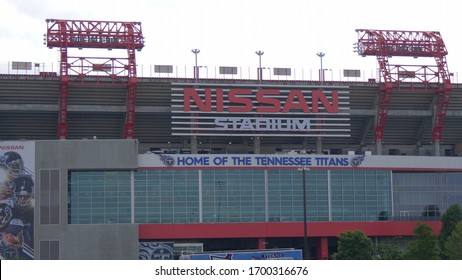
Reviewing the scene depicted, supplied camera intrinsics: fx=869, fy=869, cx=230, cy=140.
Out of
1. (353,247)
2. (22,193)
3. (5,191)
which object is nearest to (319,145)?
(353,247)

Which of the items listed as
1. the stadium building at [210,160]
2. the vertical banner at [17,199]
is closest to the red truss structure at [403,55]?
the stadium building at [210,160]

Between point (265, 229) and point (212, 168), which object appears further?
point (212, 168)

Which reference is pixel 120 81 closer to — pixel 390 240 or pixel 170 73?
pixel 170 73

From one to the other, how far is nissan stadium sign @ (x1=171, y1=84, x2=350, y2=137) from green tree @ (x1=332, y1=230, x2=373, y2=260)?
25.6 metres

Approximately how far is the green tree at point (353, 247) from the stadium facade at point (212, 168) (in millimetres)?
15797

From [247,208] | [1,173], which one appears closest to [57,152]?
[1,173]

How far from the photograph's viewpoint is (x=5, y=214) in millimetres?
101125

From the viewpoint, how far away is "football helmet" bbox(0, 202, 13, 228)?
332ft

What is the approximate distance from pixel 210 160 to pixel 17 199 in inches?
922

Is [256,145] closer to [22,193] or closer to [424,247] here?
[22,193]

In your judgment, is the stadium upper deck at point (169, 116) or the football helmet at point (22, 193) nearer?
the football helmet at point (22, 193)

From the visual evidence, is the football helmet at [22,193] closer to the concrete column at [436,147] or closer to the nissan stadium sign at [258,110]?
the nissan stadium sign at [258,110]

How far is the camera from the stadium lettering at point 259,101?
110062 mm

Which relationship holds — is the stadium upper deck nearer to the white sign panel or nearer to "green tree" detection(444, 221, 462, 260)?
the white sign panel
